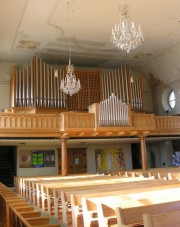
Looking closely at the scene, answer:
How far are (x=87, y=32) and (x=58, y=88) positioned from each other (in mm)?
3525

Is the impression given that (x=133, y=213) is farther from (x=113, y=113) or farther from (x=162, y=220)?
(x=113, y=113)

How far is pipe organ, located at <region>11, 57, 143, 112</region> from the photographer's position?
15008 mm

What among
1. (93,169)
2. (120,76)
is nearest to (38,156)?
(93,169)

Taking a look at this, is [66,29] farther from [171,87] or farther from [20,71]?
[171,87]

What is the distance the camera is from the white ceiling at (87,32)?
1140cm

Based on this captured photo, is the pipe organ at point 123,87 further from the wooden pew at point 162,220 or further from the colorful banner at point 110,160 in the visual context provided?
the wooden pew at point 162,220

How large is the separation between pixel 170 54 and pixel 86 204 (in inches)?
531

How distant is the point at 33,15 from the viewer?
38.9 ft

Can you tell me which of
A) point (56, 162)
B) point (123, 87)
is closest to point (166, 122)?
point (123, 87)

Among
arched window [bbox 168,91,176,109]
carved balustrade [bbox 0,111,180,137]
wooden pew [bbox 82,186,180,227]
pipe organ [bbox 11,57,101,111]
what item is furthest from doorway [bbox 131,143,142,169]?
wooden pew [bbox 82,186,180,227]

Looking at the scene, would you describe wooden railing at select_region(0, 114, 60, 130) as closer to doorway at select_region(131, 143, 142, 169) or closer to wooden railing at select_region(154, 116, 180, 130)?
wooden railing at select_region(154, 116, 180, 130)

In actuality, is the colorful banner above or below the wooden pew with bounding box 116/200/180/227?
above

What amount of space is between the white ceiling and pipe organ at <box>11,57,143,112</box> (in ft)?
3.01

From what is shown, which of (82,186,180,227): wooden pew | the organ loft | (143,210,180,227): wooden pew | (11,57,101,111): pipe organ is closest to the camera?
(143,210,180,227): wooden pew
